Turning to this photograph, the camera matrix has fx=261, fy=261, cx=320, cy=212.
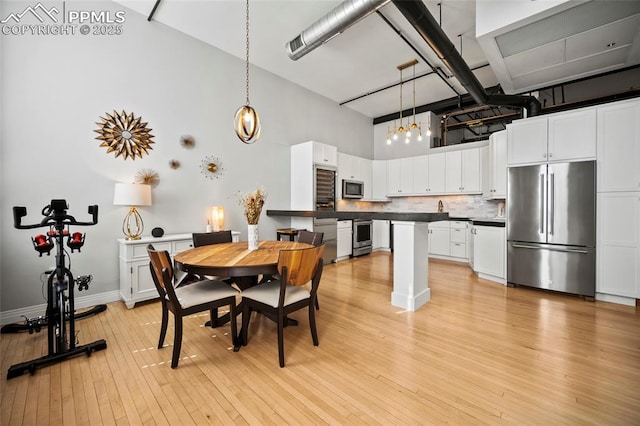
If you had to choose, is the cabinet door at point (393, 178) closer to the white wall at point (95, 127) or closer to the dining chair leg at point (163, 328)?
the white wall at point (95, 127)

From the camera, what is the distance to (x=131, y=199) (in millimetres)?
3021

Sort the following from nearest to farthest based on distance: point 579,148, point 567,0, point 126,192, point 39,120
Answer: point 567,0 → point 39,120 → point 126,192 → point 579,148

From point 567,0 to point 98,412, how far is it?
15.9 feet

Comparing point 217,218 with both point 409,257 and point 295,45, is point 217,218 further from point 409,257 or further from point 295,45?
point 409,257

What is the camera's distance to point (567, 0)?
2.41 m

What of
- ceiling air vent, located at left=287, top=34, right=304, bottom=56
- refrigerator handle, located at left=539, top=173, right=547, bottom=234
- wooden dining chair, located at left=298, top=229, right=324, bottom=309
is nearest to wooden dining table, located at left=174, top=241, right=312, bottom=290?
wooden dining chair, located at left=298, top=229, right=324, bottom=309

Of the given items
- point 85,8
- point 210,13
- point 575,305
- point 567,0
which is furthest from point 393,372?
point 85,8

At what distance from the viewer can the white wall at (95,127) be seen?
272cm

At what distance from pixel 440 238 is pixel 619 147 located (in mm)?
3131

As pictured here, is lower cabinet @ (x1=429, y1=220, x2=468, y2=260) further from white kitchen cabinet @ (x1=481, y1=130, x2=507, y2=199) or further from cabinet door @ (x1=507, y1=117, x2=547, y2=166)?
cabinet door @ (x1=507, y1=117, x2=547, y2=166)

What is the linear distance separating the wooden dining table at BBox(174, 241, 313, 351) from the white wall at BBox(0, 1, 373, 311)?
5.48 ft

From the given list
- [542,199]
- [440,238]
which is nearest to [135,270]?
[542,199]

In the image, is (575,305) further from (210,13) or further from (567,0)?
(210,13)

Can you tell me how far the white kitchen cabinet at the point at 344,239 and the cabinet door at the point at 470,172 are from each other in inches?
102
